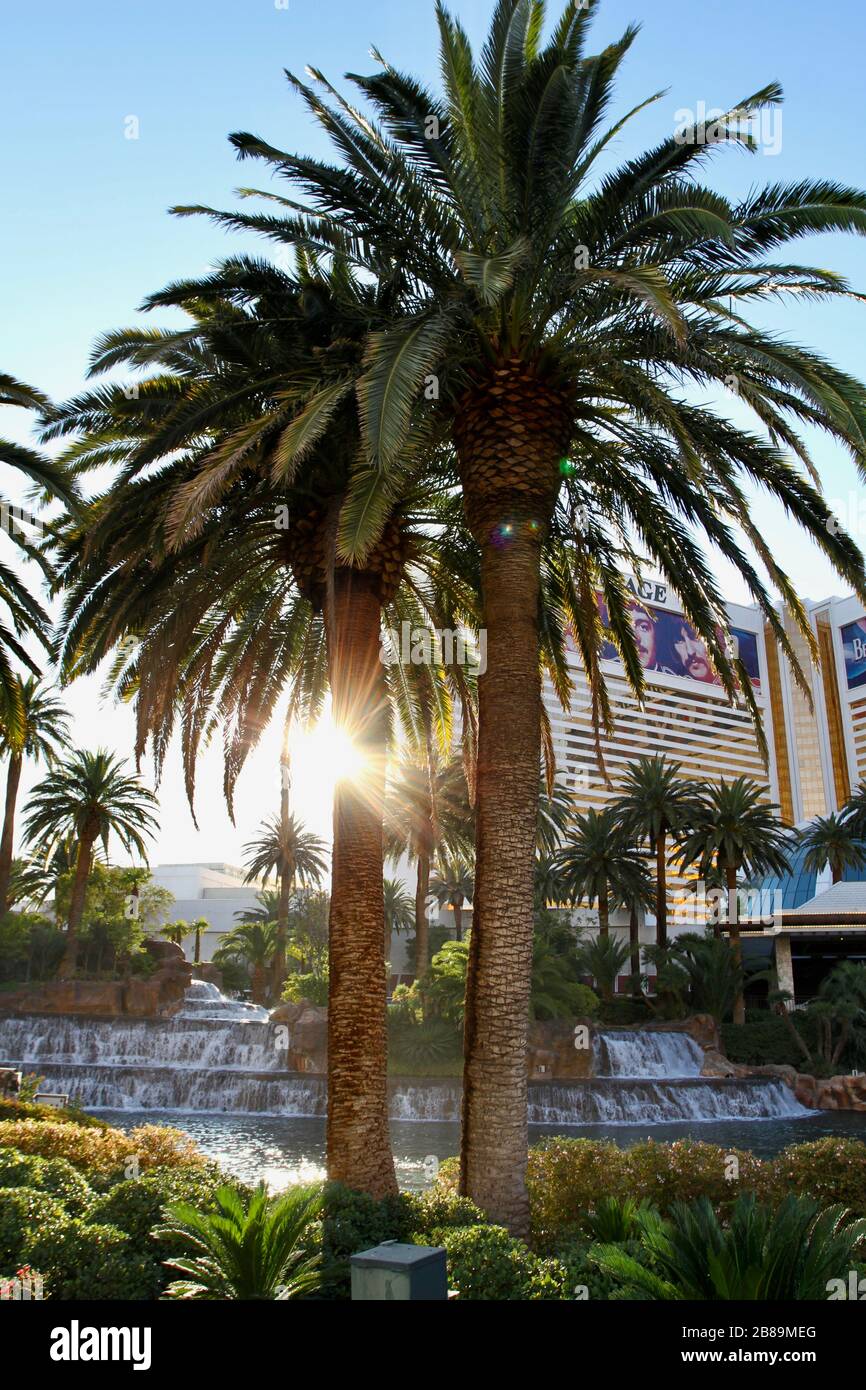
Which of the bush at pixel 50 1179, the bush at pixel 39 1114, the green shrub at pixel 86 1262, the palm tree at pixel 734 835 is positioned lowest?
the bush at pixel 39 1114

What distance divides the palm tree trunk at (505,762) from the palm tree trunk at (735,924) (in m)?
37.3

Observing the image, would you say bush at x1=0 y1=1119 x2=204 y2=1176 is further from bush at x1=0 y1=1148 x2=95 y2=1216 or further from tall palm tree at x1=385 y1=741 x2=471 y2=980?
tall palm tree at x1=385 y1=741 x2=471 y2=980

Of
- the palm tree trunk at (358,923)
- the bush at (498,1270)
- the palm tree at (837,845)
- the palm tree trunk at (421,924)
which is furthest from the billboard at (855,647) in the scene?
the bush at (498,1270)

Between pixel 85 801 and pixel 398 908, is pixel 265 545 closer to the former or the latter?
A: pixel 85 801

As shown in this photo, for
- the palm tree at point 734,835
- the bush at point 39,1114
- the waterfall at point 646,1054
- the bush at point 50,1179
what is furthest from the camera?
the palm tree at point 734,835

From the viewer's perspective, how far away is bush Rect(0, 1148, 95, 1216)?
8203mm

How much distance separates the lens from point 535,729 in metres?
9.60

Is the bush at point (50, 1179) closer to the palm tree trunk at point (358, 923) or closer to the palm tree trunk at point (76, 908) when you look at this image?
the palm tree trunk at point (358, 923)

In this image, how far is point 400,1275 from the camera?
539 cm

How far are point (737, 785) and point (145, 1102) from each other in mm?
29465

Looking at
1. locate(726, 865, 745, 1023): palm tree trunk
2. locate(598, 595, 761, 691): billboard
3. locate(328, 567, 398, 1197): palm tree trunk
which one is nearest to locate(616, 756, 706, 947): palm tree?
locate(726, 865, 745, 1023): palm tree trunk

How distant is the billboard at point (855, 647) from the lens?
384 feet

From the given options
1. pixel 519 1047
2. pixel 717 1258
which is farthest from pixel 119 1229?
pixel 717 1258

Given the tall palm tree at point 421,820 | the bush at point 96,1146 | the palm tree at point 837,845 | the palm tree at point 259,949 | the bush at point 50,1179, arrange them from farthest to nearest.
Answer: the palm tree at point 837,845
the palm tree at point 259,949
the tall palm tree at point 421,820
the bush at point 96,1146
the bush at point 50,1179
